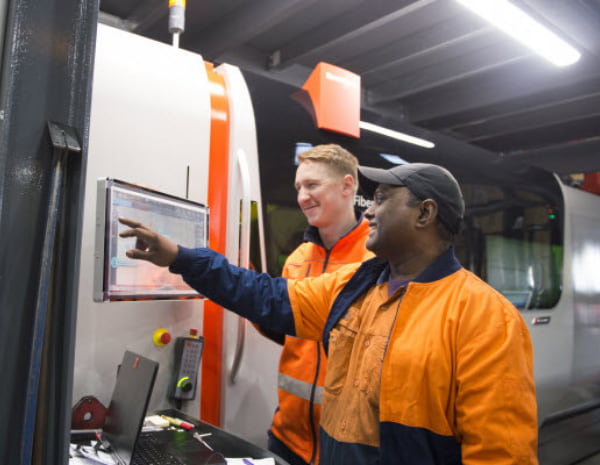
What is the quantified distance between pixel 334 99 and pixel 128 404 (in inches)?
72.6

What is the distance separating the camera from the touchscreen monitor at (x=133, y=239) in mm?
1527

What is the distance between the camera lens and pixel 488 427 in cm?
117

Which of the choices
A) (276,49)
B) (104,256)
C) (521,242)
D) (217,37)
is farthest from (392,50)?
(104,256)

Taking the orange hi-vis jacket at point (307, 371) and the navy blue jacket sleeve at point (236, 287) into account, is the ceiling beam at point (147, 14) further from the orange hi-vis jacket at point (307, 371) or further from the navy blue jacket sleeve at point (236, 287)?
the navy blue jacket sleeve at point (236, 287)

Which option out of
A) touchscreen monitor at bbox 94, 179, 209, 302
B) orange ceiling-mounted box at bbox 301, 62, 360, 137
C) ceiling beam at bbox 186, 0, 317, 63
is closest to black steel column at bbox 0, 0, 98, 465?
touchscreen monitor at bbox 94, 179, 209, 302

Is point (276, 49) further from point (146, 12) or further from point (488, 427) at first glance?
point (488, 427)

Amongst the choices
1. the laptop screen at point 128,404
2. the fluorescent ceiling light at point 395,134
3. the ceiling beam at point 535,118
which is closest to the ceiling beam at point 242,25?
the fluorescent ceiling light at point 395,134

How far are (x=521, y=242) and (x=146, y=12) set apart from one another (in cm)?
350

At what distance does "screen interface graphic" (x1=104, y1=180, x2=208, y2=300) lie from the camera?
5.10 ft

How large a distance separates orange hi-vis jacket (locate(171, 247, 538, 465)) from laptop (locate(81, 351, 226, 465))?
32 cm

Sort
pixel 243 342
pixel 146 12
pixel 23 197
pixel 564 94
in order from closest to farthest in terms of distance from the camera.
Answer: pixel 23 197
pixel 243 342
pixel 146 12
pixel 564 94

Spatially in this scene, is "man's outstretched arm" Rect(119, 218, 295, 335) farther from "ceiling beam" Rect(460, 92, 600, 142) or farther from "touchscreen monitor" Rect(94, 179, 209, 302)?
"ceiling beam" Rect(460, 92, 600, 142)

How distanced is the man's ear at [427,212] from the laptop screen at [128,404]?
2.79 feet

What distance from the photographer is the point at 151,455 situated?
1539 mm
